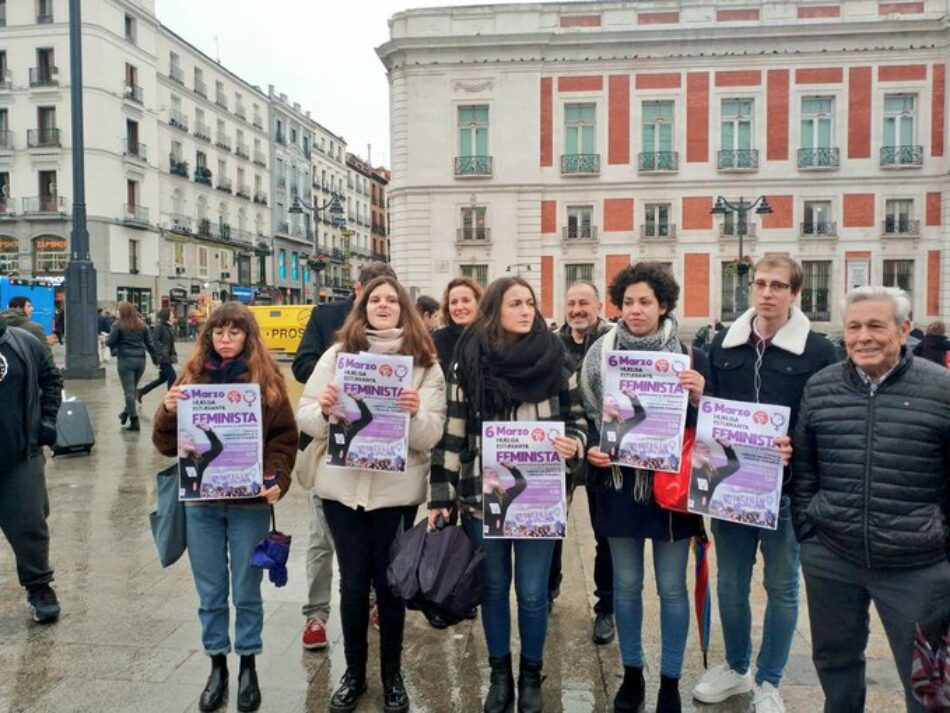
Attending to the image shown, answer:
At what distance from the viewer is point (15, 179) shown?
142 feet

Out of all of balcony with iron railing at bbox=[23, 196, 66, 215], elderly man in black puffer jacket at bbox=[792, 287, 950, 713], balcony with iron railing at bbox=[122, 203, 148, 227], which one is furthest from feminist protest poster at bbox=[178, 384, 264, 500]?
balcony with iron railing at bbox=[23, 196, 66, 215]

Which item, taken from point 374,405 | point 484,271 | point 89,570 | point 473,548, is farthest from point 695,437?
point 484,271

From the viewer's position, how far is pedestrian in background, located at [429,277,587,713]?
3.48 meters

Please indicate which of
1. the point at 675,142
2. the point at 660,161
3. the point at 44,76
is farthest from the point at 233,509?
the point at 44,76

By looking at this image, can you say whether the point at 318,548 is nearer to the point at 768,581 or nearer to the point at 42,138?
the point at 768,581

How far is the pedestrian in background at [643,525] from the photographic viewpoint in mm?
3459

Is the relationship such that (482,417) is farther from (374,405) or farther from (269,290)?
(269,290)

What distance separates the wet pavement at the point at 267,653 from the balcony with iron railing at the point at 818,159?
100 ft

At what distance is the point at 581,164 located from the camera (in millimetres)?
32438

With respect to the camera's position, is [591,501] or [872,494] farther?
[591,501]

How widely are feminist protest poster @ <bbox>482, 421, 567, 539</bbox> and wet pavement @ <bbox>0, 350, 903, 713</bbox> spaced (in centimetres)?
89

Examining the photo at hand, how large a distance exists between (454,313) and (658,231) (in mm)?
29322

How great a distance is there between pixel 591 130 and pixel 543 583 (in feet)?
102

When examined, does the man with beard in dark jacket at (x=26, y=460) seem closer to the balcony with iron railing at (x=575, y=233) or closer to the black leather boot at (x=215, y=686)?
the black leather boot at (x=215, y=686)
